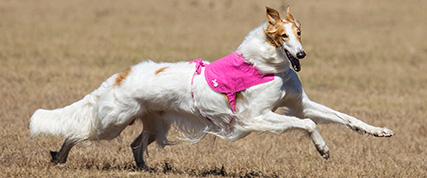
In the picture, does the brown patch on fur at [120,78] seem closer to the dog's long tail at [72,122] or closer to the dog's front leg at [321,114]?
the dog's long tail at [72,122]

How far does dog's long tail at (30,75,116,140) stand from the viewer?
731 cm

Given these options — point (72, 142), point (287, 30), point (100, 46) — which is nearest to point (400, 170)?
point (287, 30)

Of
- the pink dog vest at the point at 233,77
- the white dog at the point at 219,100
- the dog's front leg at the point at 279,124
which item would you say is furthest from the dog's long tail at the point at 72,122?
the dog's front leg at the point at 279,124

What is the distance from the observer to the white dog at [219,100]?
6516 mm

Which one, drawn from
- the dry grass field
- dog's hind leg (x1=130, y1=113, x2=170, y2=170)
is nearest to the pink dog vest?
the dry grass field

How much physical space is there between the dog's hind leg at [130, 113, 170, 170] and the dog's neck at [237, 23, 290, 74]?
1.43 metres

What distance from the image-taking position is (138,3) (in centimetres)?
2606

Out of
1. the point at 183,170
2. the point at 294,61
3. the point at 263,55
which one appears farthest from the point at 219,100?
the point at 183,170

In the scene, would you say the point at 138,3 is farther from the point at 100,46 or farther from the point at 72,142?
the point at 72,142

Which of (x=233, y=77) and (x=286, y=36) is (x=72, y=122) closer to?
(x=233, y=77)

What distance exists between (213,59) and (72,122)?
1070 cm

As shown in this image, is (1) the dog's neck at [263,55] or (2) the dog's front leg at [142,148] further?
(2) the dog's front leg at [142,148]

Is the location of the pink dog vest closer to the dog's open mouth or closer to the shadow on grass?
the dog's open mouth

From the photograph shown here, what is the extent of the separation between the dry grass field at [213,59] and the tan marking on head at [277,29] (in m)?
0.38
